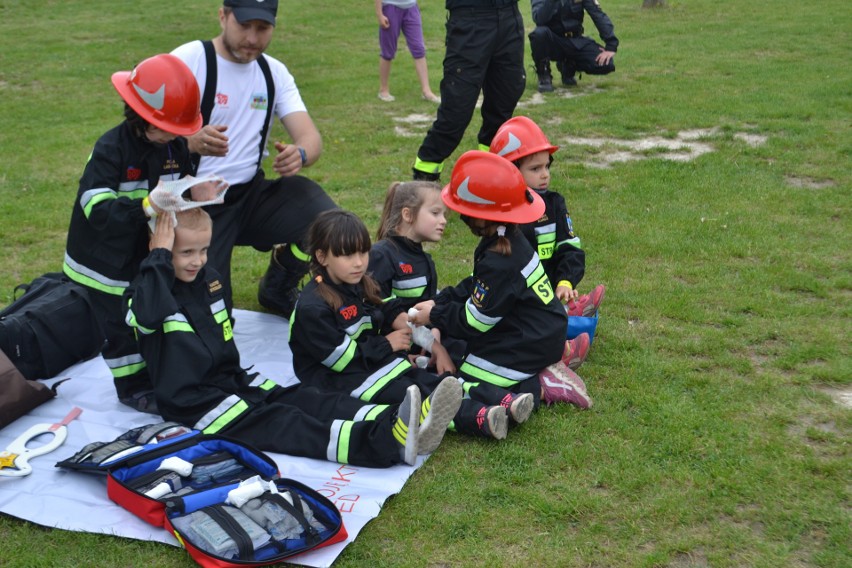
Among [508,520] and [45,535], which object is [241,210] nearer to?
[45,535]

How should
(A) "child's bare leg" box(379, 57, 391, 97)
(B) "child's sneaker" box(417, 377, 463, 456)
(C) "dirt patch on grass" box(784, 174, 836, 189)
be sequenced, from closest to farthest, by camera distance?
1. (B) "child's sneaker" box(417, 377, 463, 456)
2. (C) "dirt patch on grass" box(784, 174, 836, 189)
3. (A) "child's bare leg" box(379, 57, 391, 97)

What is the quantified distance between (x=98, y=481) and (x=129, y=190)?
147cm

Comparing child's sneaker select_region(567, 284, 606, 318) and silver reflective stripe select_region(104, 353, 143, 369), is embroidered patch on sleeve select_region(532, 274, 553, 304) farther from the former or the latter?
silver reflective stripe select_region(104, 353, 143, 369)

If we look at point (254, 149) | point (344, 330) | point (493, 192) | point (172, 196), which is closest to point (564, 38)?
point (254, 149)

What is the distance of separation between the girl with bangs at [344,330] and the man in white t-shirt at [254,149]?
2.85 ft

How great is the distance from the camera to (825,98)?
10.5 metres

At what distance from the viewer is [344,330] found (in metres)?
4.62

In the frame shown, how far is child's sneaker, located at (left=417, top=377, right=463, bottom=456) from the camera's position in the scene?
3.96 meters

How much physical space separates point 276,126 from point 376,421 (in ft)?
23.8

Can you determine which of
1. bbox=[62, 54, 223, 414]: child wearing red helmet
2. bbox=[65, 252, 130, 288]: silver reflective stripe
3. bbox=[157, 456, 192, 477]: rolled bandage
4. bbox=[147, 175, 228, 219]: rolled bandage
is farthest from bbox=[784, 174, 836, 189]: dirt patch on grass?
bbox=[157, 456, 192, 477]: rolled bandage

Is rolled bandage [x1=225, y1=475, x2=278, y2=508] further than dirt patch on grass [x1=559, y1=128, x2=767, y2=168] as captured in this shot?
No

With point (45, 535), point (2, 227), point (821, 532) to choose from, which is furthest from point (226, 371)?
point (2, 227)

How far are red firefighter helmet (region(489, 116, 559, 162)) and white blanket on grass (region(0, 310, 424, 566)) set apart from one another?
1.78 metres

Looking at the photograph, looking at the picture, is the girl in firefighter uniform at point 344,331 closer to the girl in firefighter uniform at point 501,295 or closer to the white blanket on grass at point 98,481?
the girl in firefighter uniform at point 501,295
